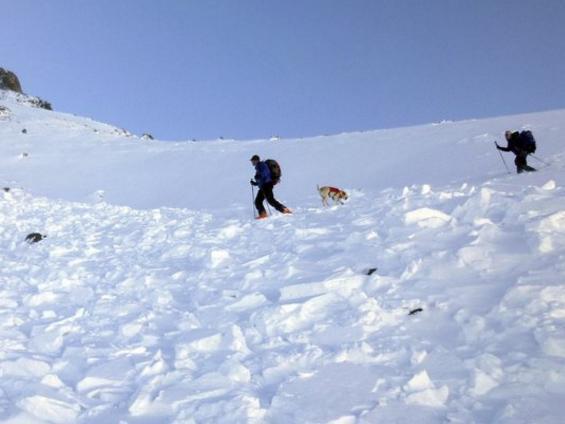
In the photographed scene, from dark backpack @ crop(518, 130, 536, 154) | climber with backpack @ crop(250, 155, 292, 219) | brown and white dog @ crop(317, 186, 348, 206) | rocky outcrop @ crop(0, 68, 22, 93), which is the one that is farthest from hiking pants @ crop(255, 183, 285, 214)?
rocky outcrop @ crop(0, 68, 22, 93)

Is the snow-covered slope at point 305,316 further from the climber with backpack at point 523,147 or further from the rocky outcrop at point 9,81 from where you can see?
the rocky outcrop at point 9,81

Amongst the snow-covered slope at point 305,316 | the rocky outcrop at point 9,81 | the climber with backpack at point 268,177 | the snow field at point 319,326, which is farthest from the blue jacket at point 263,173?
the rocky outcrop at point 9,81

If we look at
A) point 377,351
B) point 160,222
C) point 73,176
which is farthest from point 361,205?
point 73,176

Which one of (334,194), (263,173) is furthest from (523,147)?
(263,173)

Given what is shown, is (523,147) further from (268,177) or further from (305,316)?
(305,316)

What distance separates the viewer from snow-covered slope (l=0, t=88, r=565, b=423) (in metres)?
3.76

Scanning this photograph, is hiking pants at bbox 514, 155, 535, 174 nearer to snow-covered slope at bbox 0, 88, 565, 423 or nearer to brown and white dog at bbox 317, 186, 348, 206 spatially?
snow-covered slope at bbox 0, 88, 565, 423

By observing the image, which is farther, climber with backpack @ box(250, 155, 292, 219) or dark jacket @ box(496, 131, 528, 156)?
dark jacket @ box(496, 131, 528, 156)

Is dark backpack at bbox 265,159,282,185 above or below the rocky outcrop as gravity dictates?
below

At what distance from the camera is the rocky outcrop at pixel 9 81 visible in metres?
51.2

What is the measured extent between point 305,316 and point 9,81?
5703cm

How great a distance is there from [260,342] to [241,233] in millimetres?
5184

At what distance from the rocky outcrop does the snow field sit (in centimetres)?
5048

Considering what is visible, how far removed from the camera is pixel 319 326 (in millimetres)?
5012
